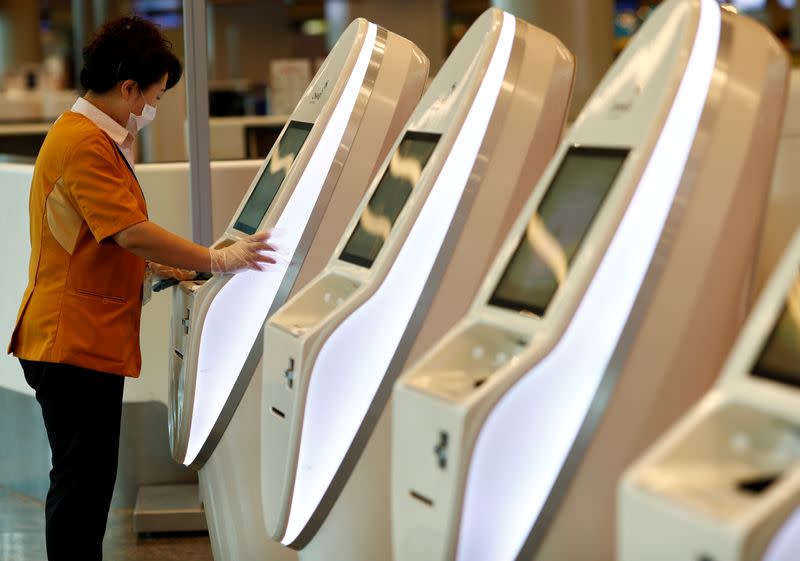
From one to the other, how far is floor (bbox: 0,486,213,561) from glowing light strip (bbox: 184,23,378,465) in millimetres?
1010

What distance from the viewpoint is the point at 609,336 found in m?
1.82

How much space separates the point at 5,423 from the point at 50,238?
1888mm

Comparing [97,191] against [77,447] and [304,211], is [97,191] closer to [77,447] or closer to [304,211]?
[304,211]

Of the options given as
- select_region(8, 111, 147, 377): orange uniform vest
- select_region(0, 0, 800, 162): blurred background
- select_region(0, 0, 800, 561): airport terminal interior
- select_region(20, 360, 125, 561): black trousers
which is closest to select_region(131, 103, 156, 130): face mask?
select_region(8, 111, 147, 377): orange uniform vest

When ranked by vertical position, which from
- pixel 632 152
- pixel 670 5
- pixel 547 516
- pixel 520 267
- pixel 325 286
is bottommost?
pixel 547 516

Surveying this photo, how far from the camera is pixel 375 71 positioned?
2828 mm

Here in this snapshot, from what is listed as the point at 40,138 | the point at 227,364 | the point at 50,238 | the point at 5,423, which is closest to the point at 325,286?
the point at 227,364

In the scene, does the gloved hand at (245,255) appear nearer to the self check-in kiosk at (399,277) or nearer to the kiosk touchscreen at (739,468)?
the self check-in kiosk at (399,277)

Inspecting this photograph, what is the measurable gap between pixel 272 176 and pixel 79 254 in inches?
Answer: 20.7

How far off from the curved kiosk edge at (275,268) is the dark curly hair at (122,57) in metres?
0.38

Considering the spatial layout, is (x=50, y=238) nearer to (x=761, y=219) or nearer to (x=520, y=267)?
(x=520, y=267)

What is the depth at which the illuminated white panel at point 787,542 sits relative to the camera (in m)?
1.29

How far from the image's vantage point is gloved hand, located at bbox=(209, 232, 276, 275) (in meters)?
2.77

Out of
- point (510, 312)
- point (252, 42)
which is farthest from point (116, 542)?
point (252, 42)
